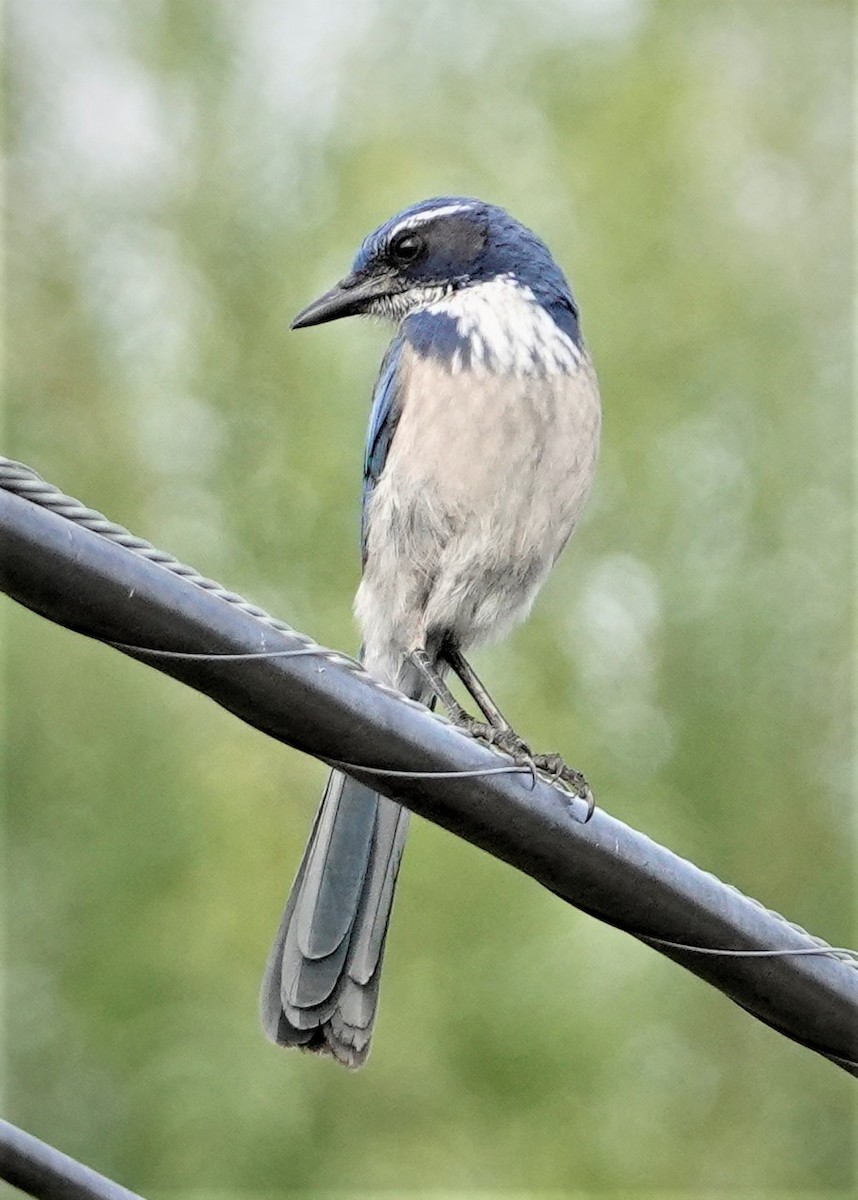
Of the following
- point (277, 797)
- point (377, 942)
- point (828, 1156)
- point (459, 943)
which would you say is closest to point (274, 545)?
point (277, 797)

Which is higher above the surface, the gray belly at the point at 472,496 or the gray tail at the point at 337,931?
the gray belly at the point at 472,496

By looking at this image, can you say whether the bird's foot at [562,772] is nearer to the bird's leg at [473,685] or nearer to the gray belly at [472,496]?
the bird's leg at [473,685]

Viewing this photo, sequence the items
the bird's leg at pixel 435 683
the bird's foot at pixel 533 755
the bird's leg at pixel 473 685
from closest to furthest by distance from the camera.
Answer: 1. the bird's foot at pixel 533 755
2. the bird's leg at pixel 435 683
3. the bird's leg at pixel 473 685

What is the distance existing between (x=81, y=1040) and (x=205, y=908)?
2.72 feet

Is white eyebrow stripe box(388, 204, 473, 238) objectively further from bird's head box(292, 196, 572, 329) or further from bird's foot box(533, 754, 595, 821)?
bird's foot box(533, 754, 595, 821)

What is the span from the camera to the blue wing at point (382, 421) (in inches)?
226

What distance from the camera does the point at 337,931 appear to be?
480cm

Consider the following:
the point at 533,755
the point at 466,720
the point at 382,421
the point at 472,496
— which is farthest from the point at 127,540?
the point at 382,421

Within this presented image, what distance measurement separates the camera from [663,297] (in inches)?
422

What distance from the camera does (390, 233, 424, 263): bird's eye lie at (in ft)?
20.5

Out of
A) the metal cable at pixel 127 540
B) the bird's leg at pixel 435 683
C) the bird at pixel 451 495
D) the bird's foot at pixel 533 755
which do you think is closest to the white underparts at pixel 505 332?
the bird at pixel 451 495

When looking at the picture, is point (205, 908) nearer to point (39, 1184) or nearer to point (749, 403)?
point (749, 403)

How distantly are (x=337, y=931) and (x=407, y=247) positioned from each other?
2.47 meters

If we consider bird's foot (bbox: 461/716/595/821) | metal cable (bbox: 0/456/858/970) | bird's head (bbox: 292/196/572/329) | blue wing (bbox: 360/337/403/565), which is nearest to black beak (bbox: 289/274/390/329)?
bird's head (bbox: 292/196/572/329)
